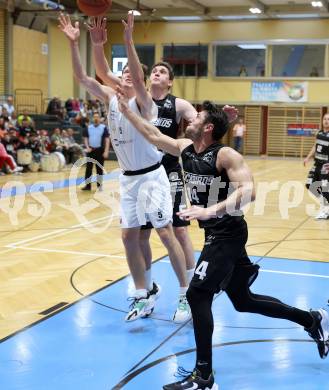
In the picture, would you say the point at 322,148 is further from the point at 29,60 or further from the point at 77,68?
the point at 29,60

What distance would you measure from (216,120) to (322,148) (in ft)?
22.1

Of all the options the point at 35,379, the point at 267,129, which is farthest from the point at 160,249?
the point at 267,129

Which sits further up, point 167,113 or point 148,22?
point 148,22

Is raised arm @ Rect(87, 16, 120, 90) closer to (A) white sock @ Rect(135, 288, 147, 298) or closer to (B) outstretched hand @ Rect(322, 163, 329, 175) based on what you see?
(A) white sock @ Rect(135, 288, 147, 298)

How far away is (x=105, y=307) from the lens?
5.37m

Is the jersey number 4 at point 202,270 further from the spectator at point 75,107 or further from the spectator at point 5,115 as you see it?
the spectator at point 75,107

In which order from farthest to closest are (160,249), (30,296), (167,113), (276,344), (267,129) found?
(267,129), (160,249), (30,296), (167,113), (276,344)

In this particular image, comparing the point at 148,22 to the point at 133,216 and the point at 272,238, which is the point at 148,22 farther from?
the point at 133,216

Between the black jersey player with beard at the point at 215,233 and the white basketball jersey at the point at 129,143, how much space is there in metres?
0.82

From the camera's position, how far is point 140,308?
16.5ft

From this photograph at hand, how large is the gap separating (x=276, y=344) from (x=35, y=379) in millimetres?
1839

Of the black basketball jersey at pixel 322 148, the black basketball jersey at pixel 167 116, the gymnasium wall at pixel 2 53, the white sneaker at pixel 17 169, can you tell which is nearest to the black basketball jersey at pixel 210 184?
the black basketball jersey at pixel 167 116

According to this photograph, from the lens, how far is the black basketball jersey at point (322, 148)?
10008mm

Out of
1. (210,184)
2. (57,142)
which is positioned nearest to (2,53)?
(57,142)
